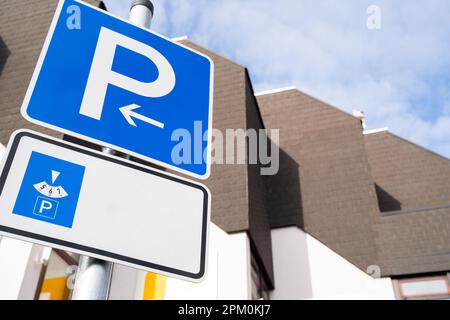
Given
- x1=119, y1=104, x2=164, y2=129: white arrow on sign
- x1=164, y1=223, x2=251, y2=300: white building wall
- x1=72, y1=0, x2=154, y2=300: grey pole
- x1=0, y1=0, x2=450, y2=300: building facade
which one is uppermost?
x1=0, y1=0, x2=450, y2=300: building facade

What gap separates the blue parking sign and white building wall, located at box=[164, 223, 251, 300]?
6178mm

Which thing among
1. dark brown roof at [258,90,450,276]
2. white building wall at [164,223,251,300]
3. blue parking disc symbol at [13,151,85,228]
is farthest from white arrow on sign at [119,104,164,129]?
dark brown roof at [258,90,450,276]

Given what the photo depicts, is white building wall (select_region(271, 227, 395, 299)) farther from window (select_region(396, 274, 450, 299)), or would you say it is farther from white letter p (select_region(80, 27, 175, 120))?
white letter p (select_region(80, 27, 175, 120))

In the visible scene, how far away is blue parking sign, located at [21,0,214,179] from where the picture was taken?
6.70 ft

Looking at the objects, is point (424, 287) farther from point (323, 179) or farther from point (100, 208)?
point (100, 208)

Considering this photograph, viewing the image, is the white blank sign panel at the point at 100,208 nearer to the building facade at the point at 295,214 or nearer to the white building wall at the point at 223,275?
the building facade at the point at 295,214

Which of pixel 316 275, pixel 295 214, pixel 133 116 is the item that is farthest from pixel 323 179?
pixel 133 116

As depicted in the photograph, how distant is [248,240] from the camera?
30.5 feet

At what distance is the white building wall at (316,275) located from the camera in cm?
1127

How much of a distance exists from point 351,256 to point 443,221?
2658 millimetres

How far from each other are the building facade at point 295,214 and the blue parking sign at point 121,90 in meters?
6.00

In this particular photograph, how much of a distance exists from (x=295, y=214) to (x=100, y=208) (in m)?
11.7

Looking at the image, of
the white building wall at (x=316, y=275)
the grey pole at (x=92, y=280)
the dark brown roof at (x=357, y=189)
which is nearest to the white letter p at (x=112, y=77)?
the grey pole at (x=92, y=280)
